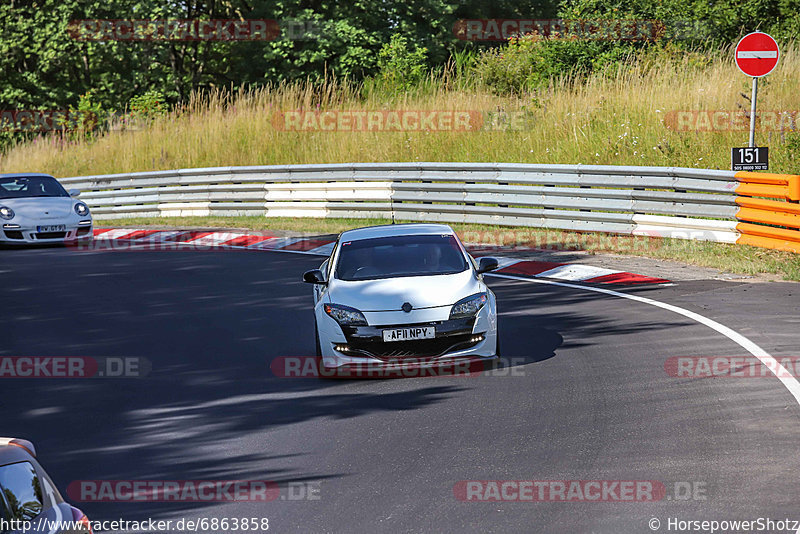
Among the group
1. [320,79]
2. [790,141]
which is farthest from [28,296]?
[320,79]

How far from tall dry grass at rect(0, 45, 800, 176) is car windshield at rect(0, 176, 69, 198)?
7.88 metres

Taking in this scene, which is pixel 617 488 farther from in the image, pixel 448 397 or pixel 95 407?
pixel 95 407

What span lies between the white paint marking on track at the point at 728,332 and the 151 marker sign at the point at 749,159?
3781 mm

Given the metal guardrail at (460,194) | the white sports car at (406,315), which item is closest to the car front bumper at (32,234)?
the metal guardrail at (460,194)

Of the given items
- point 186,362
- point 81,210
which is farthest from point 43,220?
point 186,362

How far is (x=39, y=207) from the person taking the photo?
22172mm

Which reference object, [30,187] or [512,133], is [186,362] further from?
[512,133]

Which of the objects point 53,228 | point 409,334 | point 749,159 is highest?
point 749,159

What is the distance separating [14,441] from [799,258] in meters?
14.0

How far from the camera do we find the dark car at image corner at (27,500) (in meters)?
3.48

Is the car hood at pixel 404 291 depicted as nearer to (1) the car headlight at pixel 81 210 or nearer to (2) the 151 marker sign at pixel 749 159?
(2) the 151 marker sign at pixel 749 159

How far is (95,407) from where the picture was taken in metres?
9.45

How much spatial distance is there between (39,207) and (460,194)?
8.50 meters

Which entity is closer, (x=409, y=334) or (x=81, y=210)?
(x=409, y=334)
